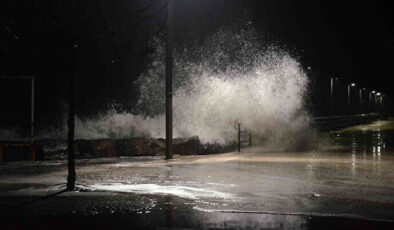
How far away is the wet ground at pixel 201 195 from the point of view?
326 inches

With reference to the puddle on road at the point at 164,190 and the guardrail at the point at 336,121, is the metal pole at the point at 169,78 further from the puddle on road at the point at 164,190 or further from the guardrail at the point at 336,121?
the guardrail at the point at 336,121

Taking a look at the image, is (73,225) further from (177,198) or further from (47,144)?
(47,144)

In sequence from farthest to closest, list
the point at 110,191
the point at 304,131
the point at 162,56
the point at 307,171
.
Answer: the point at 162,56
the point at 304,131
the point at 307,171
the point at 110,191

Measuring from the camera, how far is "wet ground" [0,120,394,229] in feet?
27.2

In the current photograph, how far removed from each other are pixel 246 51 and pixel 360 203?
92.9 feet

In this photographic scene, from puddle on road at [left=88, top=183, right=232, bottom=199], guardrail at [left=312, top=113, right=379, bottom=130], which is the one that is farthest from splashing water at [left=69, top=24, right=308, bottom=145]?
puddle on road at [left=88, top=183, right=232, bottom=199]

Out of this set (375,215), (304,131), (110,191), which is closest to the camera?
(375,215)

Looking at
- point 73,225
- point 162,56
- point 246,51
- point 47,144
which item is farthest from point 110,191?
point 162,56

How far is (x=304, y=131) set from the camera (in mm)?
34312

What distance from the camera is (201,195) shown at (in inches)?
422

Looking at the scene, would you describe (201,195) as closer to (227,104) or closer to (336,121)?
(227,104)

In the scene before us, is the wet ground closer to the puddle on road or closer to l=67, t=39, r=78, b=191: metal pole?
the puddle on road

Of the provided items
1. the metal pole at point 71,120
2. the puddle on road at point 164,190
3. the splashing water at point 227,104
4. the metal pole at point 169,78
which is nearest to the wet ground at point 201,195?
the puddle on road at point 164,190

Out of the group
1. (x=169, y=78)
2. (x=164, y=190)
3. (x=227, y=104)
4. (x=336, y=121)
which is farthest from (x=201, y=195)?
(x=336, y=121)
